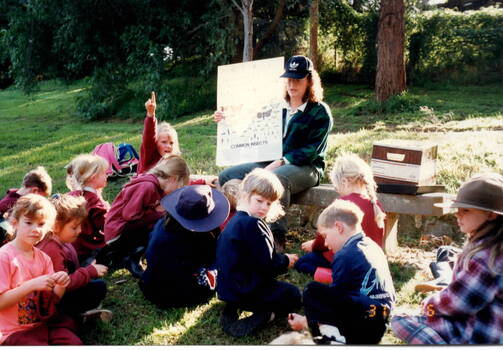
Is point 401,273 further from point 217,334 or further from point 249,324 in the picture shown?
point 217,334

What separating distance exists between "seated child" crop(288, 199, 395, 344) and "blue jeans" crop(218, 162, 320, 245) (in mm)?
1356

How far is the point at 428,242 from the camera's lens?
15.2 ft

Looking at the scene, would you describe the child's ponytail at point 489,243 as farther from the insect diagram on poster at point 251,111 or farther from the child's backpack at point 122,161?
the child's backpack at point 122,161

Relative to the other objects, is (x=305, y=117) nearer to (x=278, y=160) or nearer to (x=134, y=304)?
(x=278, y=160)

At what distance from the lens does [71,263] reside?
3.29 meters

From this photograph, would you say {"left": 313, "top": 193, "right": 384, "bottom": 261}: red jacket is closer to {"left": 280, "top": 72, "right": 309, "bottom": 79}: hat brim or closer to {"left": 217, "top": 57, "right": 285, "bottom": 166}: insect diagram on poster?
{"left": 217, "top": 57, "right": 285, "bottom": 166}: insect diagram on poster

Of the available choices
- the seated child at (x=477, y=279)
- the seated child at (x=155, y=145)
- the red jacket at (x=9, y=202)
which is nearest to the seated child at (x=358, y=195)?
the seated child at (x=477, y=279)

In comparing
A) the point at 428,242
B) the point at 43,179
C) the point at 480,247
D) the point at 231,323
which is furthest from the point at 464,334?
the point at 43,179

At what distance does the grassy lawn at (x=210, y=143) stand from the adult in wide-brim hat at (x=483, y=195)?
1.00 meters

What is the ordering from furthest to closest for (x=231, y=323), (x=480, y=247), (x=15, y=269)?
(x=231, y=323) < (x=15, y=269) < (x=480, y=247)

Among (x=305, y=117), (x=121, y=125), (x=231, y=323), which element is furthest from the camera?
(x=121, y=125)

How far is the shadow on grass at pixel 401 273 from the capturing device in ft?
12.8

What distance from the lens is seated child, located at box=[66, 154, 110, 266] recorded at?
4.03m

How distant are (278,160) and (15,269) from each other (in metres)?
2.35
